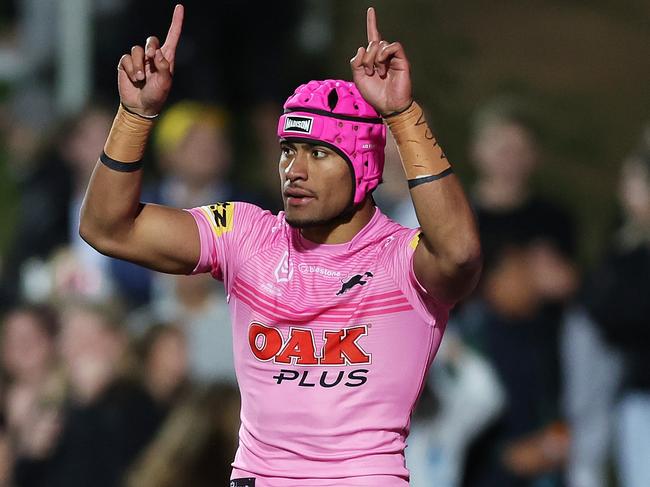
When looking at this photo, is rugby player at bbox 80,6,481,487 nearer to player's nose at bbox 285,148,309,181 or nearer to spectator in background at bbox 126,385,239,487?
player's nose at bbox 285,148,309,181

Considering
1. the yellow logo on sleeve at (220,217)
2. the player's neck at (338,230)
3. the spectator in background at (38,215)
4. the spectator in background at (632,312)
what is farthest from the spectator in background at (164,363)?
the player's neck at (338,230)

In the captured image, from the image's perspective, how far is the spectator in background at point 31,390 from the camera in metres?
8.42

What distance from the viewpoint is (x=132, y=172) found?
492 centimetres

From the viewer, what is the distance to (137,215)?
500 cm

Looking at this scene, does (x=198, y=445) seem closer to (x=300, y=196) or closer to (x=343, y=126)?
(x=300, y=196)

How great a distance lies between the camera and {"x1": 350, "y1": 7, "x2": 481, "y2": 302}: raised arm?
4629mm

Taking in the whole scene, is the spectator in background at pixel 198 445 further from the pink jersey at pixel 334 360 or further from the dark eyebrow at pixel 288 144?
the dark eyebrow at pixel 288 144

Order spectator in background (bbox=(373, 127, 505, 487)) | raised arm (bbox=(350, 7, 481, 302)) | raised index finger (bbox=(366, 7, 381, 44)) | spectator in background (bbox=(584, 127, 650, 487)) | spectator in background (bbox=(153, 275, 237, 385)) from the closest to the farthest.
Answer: raised arm (bbox=(350, 7, 481, 302))
raised index finger (bbox=(366, 7, 381, 44))
spectator in background (bbox=(373, 127, 505, 487))
spectator in background (bbox=(584, 127, 650, 487))
spectator in background (bbox=(153, 275, 237, 385))

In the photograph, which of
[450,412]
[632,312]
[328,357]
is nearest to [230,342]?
[450,412]

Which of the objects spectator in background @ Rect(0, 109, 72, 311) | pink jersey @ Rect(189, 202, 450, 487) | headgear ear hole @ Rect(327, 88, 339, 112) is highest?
headgear ear hole @ Rect(327, 88, 339, 112)

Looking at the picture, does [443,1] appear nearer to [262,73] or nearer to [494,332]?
[262,73]

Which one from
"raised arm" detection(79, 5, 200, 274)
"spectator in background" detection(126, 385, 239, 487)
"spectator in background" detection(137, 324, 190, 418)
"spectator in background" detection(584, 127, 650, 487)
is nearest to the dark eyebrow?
"raised arm" detection(79, 5, 200, 274)

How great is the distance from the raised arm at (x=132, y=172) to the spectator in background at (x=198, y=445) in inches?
80.5

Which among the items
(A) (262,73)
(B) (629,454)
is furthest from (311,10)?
(B) (629,454)
